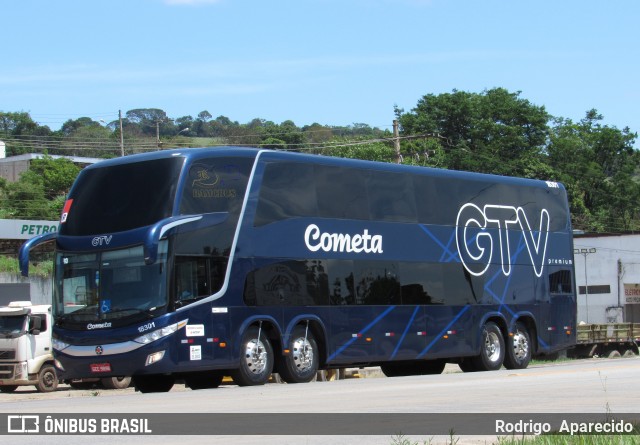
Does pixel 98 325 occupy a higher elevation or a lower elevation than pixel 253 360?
higher

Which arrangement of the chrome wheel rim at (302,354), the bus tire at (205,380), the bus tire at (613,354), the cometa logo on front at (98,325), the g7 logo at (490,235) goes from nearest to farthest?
the cometa logo on front at (98,325) → the chrome wheel rim at (302,354) → the bus tire at (205,380) → the g7 logo at (490,235) → the bus tire at (613,354)

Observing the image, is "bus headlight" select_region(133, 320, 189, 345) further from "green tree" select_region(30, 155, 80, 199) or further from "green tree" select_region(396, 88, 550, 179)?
"green tree" select_region(396, 88, 550, 179)

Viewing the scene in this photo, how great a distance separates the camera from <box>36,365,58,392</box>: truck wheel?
3030cm

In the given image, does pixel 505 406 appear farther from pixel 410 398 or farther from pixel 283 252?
pixel 283 252

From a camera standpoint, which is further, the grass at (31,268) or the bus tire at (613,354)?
the bus tire at (613,354)

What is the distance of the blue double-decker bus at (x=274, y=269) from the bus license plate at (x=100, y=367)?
0.12ft

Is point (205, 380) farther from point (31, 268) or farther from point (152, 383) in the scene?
point (31, 268)

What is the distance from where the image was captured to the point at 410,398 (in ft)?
48.4

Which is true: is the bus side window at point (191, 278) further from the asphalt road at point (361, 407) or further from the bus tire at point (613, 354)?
the bus tire at point (613, 354)

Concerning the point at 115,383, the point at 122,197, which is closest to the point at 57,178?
the point at 115,383

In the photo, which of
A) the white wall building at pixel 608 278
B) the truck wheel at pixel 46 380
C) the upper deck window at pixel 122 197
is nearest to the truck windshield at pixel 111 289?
the upper deck window at pixel 122 197

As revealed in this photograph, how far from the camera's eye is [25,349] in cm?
3019

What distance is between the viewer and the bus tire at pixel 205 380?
21.7 metres

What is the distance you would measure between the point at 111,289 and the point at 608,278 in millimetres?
58181
